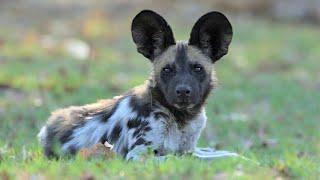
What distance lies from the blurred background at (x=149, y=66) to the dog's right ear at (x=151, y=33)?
135 centimetres

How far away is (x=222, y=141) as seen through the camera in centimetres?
977

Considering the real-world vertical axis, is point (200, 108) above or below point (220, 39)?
below

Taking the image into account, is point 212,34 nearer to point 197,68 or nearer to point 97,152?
point 197,68

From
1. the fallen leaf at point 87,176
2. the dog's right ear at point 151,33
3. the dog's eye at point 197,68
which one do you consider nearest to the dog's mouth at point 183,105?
the dog's eye at point 197,68

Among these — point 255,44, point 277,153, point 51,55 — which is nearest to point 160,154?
point 277,153

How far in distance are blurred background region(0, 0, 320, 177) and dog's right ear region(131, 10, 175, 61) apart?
53.1 inches

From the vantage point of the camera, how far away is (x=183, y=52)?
293 inches

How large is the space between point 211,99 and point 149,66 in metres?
1.23

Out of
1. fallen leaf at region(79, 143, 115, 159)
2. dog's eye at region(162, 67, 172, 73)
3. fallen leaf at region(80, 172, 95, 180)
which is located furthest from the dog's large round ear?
fallen leaf at region(80, 172, 95, 180)

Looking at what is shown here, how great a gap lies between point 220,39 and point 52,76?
6.66 metres

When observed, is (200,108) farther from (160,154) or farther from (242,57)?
(242,57)

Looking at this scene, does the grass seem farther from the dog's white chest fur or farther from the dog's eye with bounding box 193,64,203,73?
the dog's eye with bounding box 193,64,203,73

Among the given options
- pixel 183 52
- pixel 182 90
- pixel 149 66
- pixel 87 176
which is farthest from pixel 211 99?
pixel 87 176

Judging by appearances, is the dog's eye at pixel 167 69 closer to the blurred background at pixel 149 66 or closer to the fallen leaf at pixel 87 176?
the blurred background at pixel 149 66
